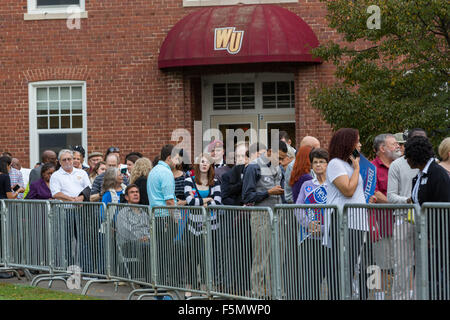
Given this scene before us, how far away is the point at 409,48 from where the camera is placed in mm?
13219

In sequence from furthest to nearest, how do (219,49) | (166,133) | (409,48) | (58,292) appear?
1. (166,133)
2. (219,49)
3. (409,48)
4. (58,292)

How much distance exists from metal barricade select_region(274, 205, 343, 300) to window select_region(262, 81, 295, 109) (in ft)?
40.5

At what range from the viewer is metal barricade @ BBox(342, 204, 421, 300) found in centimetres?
689

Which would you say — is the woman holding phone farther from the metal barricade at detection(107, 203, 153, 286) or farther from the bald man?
the metal barricade at detection(107, 203, 153, 286)

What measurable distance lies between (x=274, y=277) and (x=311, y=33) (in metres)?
11.6

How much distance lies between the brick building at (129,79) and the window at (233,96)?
0.08ft

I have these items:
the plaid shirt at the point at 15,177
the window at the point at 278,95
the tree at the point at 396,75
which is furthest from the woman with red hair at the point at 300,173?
the window at the point at 278,95

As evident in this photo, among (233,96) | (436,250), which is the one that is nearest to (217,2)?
(233,96)

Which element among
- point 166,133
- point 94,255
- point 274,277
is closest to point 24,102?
point 166,133

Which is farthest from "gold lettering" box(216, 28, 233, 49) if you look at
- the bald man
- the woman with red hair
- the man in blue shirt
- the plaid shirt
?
the woman with red hair

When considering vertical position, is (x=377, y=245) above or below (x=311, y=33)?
below

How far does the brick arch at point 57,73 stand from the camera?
20469 millimetres

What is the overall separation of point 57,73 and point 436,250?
50.2 feet
